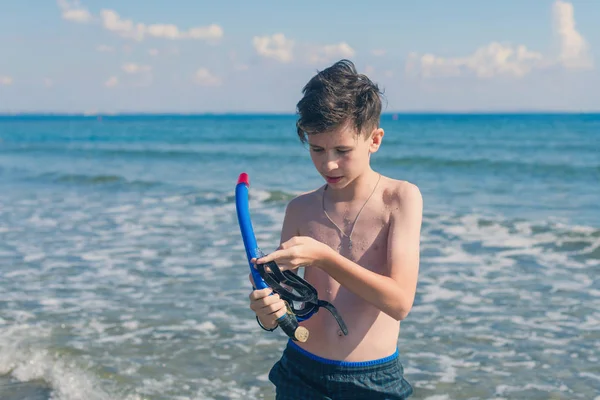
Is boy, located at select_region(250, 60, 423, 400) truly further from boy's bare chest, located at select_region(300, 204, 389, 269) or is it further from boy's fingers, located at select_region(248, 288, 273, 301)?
boy's fingers, located at select_region(248, 288, 273, 301)

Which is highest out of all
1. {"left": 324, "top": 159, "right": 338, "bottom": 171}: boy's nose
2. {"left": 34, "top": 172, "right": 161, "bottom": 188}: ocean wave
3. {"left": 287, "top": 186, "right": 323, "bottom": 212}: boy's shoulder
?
{"left": 324, "top": 159, "right": 338, "bottom": 171}: boy's nose

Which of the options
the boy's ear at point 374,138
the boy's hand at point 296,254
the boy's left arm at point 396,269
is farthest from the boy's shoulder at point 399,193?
the boy's hand at point 296,254

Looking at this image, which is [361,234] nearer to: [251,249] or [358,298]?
[358,298]

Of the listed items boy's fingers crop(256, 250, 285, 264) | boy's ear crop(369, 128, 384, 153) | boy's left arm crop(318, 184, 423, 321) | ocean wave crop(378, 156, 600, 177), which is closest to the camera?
boy's fingers crop(256, 250, 285, 264)

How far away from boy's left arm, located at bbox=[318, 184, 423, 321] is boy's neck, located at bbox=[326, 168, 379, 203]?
11cm

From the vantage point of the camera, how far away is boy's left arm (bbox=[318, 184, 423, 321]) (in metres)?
2.13

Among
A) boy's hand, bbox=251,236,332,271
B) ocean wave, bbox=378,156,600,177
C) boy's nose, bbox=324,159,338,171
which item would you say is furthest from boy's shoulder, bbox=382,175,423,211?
ocean wave, bbox=378,156,600,177

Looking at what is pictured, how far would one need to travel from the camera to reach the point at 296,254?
2.00 meters

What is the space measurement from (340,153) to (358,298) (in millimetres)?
519

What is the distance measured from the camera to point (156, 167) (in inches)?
945

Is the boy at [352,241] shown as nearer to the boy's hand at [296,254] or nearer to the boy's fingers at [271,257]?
the boy's hand at [296,254]

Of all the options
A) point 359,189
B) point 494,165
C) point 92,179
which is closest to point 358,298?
point 359,189

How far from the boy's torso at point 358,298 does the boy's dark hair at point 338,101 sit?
0.30 meters

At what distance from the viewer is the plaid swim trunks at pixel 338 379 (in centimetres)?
240
